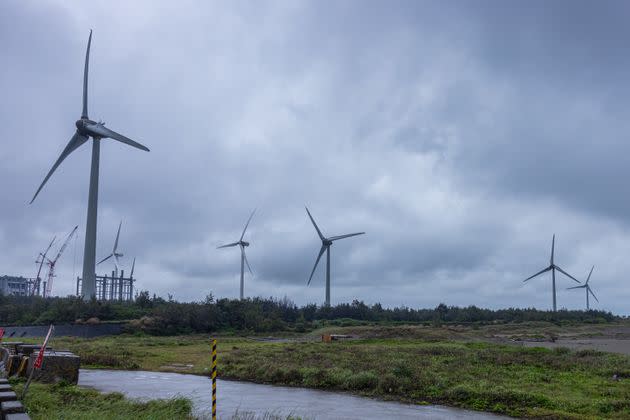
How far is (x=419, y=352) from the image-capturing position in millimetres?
42562

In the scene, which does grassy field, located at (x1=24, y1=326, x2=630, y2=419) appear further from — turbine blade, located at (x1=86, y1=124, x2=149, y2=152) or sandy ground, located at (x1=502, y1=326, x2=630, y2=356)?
turbine blade, located at (x1=86, y1=124, x2=149, y2=152)

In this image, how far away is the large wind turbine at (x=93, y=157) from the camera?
66125mm

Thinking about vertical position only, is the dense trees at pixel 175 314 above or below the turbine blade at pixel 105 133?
below

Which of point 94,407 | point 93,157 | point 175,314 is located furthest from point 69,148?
point 94,407

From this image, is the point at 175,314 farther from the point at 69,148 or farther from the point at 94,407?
the point at 94,407

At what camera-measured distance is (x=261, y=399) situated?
2338 centimetres

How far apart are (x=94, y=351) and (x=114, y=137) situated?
33.6 metres

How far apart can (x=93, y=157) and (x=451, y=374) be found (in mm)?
50906

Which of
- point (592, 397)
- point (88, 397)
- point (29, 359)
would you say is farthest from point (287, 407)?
point (592, 397)

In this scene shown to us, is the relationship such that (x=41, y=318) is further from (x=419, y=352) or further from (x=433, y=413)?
(x=433, y=413)

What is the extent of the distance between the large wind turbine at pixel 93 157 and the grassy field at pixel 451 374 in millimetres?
24877

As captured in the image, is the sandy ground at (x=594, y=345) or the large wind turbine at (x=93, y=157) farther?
the large wind turbine at (x=93, y=157)

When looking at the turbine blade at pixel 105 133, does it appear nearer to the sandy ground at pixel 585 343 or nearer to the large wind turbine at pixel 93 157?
the large wind turbine at pixel 93 157

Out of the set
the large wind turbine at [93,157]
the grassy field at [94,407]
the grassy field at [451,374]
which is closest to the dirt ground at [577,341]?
the grassy field at [451,374]
